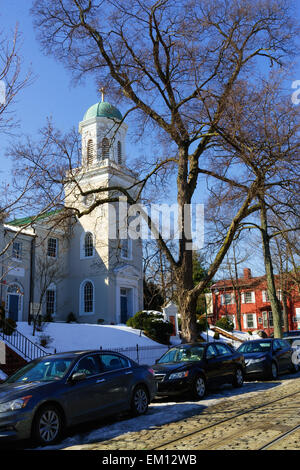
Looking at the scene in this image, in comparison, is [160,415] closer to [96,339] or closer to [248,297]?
[96,339]

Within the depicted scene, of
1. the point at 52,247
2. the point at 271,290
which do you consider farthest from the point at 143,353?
the point at 52,247

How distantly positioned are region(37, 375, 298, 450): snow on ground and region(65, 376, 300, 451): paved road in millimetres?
275

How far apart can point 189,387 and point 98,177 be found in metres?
25.7

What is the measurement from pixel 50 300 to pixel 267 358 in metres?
22.5

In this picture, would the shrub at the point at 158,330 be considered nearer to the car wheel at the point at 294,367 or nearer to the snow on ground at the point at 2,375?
the car wheel at the point at 294,367

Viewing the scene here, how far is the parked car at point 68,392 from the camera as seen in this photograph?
7090 millimetres

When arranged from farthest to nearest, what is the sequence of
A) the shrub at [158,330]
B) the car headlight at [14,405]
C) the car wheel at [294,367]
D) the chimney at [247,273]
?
the chimney at [247,273], the shrub at [158,330], the car wheel at [294,367], the car headlight at [14,405]

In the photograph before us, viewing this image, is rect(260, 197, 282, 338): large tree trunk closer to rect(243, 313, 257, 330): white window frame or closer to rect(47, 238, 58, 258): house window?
rect(47, 238, 58, 258): house window

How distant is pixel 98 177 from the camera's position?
3488 centimetres

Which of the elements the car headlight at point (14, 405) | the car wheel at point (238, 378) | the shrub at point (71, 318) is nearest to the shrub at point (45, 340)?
the car wheel at point (238, 378)

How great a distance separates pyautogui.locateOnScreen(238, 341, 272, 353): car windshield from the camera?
16.2 m

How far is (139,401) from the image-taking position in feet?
31.4

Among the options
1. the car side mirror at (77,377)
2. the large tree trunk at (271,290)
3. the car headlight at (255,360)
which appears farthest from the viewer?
the large tree trunk at (271,290)

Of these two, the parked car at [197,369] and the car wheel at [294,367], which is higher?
the parked car at [197,369]
